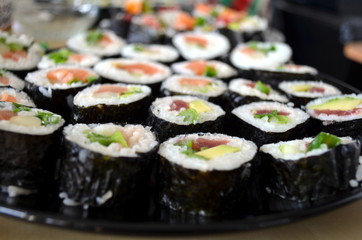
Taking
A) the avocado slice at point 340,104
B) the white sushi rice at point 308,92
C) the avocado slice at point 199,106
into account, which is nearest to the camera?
the avocado slice at point 199,106

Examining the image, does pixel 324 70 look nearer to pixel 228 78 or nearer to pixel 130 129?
pixel 228 78

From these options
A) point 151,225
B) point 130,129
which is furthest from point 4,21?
point 151,225

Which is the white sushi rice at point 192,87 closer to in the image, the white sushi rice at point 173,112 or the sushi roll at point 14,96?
the white sushi rice at point 173,112

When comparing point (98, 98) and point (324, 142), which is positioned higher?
point (324, 142)

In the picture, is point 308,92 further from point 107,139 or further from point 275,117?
point 107,139

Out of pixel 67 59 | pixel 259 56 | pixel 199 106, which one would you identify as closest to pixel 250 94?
pixel 199 106

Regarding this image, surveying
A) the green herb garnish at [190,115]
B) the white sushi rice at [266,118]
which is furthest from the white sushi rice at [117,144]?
the white sushi rice at [266,118]
